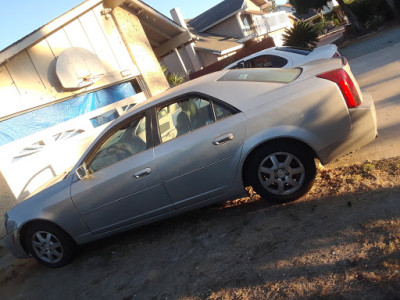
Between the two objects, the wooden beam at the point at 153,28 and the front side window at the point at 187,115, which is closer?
the front side window at the point at 187,115

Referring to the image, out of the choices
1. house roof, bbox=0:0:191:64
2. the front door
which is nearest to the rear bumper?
the front door

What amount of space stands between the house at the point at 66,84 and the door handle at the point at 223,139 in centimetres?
500

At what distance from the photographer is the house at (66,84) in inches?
282

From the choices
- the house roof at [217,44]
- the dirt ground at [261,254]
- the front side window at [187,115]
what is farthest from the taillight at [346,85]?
the house roof at [217,44]

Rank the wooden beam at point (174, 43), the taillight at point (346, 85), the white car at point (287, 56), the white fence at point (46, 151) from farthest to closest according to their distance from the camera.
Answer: the wooden beam at point (174, 43) < the white car at point (287, 56) < the white fence at point (46, 151) < the taillight at point (346, 85)

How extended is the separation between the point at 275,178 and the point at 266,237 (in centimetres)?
64

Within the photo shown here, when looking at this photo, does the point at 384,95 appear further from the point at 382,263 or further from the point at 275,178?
the point at 382,263

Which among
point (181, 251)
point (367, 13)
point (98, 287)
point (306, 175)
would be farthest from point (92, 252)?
point (367, 13)

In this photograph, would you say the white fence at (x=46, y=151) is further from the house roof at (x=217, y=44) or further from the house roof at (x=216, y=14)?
the house roof at (x=216, y=14)

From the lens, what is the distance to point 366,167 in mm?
3990

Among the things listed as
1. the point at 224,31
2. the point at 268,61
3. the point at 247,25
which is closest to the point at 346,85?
the point at 268,61

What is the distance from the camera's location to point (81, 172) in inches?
163

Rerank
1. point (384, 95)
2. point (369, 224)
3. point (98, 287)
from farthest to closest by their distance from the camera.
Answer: point (384, 95), point (98, 287), point (369, 224)

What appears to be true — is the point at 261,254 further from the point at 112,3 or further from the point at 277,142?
the point at 112,3
